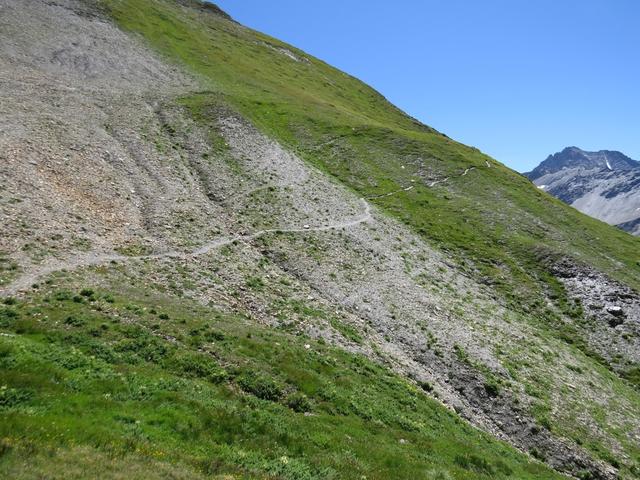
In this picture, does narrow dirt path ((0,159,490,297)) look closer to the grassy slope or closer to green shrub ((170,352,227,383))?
green shrub ((170,352,227,383))

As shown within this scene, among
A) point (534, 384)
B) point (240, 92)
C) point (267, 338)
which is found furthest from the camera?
point (240, 92)

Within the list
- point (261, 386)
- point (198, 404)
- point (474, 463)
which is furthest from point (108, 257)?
point (474, 463)

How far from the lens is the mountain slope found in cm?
1903

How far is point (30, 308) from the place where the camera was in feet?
82.5

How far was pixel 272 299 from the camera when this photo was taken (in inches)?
1449

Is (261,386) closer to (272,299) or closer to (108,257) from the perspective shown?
(272,299)

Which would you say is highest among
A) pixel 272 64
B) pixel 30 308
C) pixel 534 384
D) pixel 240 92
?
pixel 272 64

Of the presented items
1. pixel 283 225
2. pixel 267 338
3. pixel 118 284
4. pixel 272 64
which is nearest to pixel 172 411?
pixel 267 338

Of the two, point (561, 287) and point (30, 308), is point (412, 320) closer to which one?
point (561, 287)

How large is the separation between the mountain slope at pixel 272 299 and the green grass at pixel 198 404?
0.38 ft

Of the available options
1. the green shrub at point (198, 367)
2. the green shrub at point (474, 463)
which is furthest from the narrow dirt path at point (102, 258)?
the green shrub at point (474, 463)

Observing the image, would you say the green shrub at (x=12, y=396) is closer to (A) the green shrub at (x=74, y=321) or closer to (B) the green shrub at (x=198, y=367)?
(B) the green shrub at (x=198, y=367)

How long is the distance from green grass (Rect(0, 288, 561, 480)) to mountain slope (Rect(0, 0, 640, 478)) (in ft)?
0.38

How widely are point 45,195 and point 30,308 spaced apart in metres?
17.1
